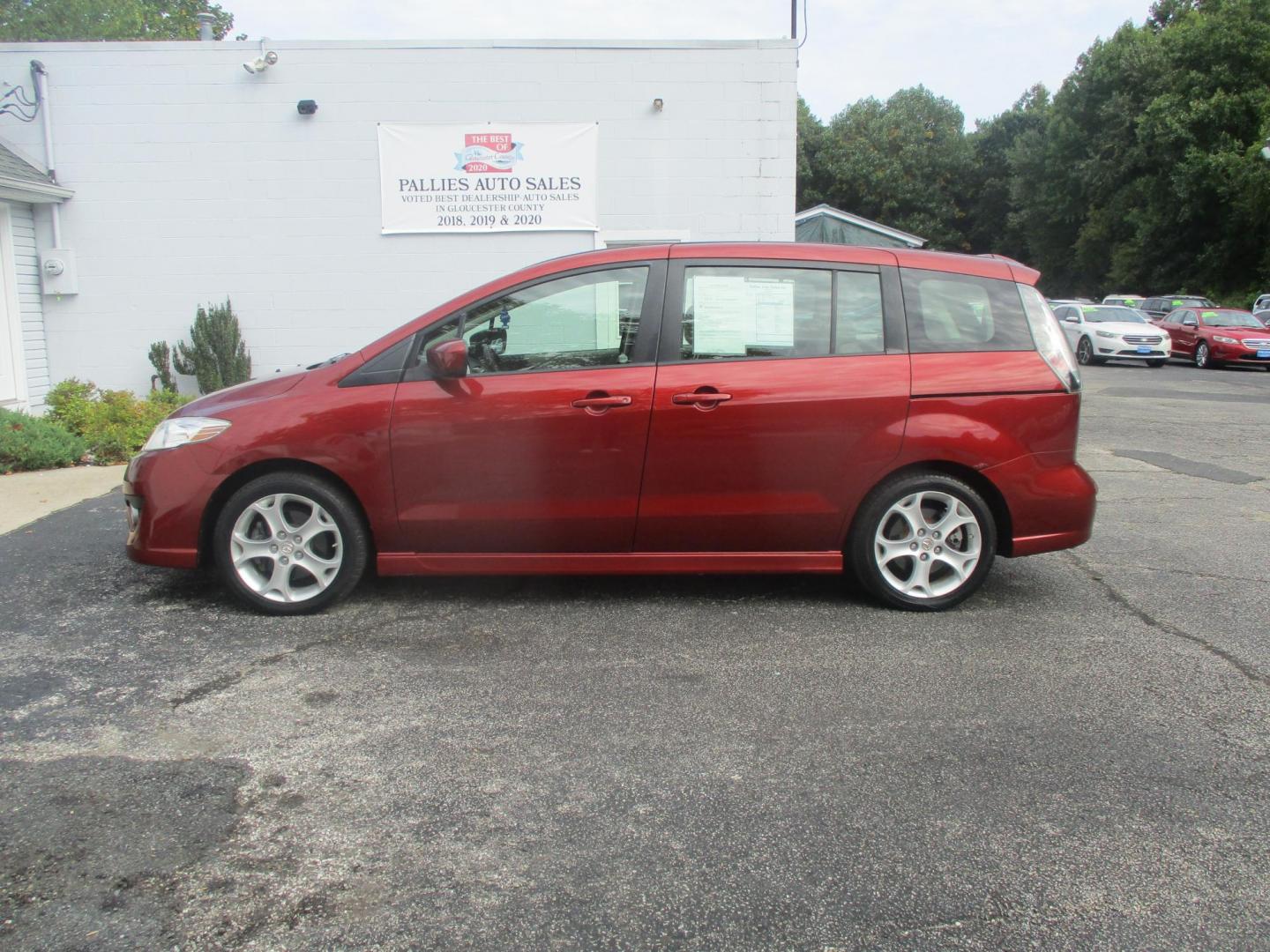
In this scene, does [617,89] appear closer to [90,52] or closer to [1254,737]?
[90,52]

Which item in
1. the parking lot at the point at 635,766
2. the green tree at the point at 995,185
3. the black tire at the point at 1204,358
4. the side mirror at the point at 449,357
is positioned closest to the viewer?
the parking lot at the point at 635,766

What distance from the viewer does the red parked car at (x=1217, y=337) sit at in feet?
76.9

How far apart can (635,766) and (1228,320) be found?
84.9 ft

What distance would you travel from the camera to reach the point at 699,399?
16.1 ft

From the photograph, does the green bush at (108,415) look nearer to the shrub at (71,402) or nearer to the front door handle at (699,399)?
the shrub at (71,402)

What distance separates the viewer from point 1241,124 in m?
36.9

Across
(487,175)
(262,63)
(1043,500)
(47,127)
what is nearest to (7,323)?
(47,127)

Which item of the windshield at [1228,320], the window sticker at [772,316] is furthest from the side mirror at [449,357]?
the windshield at [1228,320]

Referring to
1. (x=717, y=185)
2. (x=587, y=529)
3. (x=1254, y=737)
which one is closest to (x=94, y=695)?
(x=587, y=529)

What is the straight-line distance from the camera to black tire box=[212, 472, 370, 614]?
4879 millimetres

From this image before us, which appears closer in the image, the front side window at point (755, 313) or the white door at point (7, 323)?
the front side window at point (755, 313)

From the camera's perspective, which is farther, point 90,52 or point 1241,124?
point 1241,124

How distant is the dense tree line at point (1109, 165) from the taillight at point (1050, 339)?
3339 cm

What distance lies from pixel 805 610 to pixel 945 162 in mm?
59096
